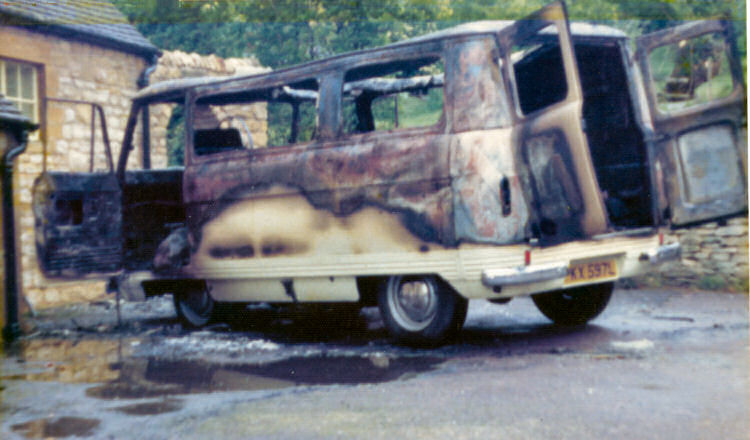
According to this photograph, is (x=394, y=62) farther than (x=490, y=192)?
Yes

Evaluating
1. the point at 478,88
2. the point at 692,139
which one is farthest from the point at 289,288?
the point at 692,139

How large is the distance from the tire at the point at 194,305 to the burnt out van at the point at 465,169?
0.48 meters

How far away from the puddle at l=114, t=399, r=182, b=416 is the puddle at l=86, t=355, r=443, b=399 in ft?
0.79

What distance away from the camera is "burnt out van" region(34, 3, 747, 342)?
516 centimetres

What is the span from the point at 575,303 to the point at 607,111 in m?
1.63

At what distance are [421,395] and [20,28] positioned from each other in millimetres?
7395

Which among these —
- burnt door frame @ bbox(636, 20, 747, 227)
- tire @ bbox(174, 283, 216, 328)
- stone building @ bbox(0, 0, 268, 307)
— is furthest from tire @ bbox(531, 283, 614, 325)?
stone building @ bbox(0, 0, 268, 307)

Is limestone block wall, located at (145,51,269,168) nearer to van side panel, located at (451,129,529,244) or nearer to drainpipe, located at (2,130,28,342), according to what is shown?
drainpipe, located at (2,130,28,342)

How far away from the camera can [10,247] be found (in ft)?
23.9

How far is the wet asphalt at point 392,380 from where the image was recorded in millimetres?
3531

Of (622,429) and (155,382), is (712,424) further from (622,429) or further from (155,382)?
(155,382)

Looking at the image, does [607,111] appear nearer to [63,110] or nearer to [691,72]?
[691,72]

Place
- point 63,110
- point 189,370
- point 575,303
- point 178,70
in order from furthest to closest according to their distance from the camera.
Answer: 1. point 178,70
2. point 63,110
3. point 575,303
4. point 189,370

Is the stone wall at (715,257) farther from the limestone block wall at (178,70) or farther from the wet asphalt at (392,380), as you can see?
the limestone block wall at (178,70)
